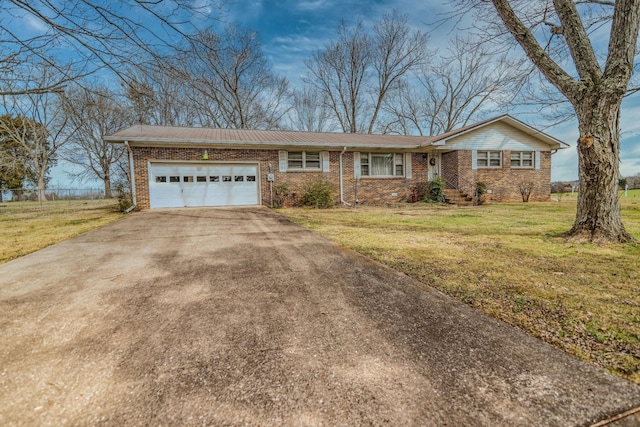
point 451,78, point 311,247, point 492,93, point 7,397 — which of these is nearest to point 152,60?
point 311,247

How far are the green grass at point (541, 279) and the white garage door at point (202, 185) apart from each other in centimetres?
751

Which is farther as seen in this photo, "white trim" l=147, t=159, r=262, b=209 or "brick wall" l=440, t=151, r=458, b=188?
"brick wall" l=440, t=151, r=458, b=188

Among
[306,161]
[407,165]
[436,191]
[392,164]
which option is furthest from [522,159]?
[306,161]

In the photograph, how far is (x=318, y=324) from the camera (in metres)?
2.11

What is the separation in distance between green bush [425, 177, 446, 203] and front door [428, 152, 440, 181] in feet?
2.66

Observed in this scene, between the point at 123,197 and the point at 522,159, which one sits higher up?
the point at 522,159

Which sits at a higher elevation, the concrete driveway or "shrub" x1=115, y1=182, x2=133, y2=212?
"shrub" x1=115, y1=182, x2=133, y2=212

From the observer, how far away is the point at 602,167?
4617mm

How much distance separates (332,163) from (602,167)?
9712mm

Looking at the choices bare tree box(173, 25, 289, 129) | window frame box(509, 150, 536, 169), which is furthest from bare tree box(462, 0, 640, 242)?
bare tree box(173, 25, 289, 129)

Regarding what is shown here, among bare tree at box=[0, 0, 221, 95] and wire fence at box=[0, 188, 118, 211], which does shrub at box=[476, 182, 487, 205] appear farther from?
wire fence at box=[0, 188, 118, 211]

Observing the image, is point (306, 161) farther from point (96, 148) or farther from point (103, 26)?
point (96, 148)

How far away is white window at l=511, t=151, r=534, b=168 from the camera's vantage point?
1509cm

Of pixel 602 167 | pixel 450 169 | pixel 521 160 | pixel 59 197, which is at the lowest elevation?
pixel 59 197
